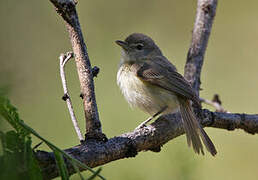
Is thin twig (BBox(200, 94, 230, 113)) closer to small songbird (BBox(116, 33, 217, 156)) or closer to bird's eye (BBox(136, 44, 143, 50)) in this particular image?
small songbird (BBox(116, 33, 217, 156))

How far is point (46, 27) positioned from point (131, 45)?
1285mm

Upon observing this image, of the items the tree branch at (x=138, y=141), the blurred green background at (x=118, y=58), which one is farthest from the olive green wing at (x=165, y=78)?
the blurred green background at (x=118, y=58)

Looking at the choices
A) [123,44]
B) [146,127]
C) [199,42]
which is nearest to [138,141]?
[146,127]

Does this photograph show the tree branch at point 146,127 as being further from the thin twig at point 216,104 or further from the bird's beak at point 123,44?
the bird's beak at point 123,44

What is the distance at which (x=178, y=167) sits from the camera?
249 centimetres

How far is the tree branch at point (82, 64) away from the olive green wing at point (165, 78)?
1.49 metres

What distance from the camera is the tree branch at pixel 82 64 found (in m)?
2.25

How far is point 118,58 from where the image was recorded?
5109 mm

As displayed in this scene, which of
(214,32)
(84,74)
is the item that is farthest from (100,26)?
(84,74)

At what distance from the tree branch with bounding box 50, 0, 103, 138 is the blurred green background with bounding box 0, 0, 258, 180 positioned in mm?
1001

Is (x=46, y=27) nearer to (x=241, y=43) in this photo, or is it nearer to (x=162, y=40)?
(x=162, y=40)

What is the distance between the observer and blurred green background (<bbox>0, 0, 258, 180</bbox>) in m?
3.90

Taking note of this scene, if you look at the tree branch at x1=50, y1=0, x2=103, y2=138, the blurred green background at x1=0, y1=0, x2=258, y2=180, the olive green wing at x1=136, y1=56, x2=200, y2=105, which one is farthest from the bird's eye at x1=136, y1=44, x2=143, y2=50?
the tree branch at x1=50, y1=0, x2=103, y2=138

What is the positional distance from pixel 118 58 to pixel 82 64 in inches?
106
